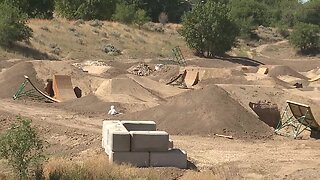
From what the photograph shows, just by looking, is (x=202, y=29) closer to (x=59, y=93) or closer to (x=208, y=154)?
(x=59, y=93)

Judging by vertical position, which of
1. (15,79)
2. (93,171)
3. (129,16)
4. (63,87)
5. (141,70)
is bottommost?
(141,70)

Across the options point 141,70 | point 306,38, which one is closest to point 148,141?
point 141,70

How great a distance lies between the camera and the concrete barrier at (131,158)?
15531 mm

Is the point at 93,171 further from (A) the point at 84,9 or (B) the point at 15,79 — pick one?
(A) the point at 84,9

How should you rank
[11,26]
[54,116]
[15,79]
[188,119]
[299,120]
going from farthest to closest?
[11,26] < [15,79] < [54,116] < [188,119] < [299,120]

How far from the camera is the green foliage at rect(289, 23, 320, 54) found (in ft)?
232

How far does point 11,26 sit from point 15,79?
1511 cm

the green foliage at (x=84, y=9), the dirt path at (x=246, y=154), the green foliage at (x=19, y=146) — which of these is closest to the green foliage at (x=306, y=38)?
the green foliage at (x=84, y=9)

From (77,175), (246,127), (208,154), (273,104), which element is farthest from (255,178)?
(273,104)

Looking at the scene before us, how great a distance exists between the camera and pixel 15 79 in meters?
32.5

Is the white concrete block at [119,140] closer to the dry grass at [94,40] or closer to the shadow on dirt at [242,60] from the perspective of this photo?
the dry grass at [94,40]

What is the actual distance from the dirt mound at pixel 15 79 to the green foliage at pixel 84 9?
34.0 meters

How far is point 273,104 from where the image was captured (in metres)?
24.6

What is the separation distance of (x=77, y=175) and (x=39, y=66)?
22.0 meters
